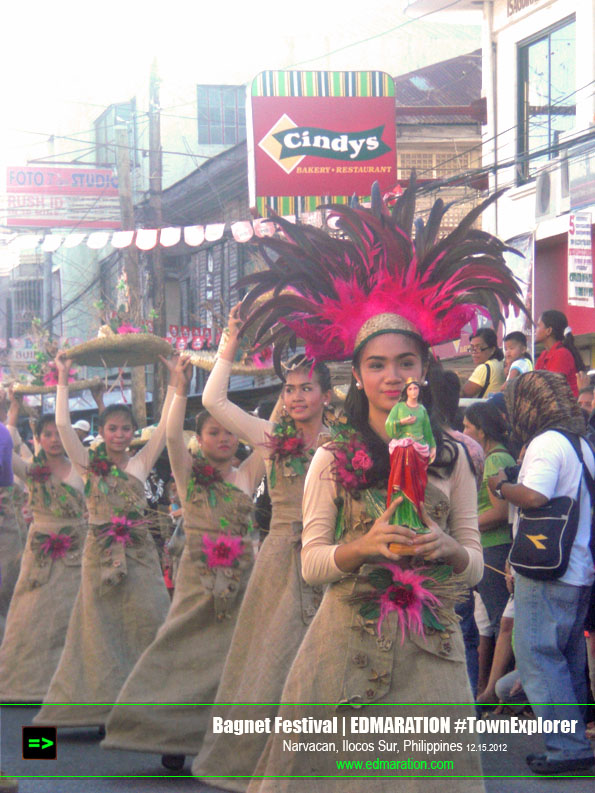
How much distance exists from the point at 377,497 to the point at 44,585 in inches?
213

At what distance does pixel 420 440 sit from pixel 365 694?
28.9 inches

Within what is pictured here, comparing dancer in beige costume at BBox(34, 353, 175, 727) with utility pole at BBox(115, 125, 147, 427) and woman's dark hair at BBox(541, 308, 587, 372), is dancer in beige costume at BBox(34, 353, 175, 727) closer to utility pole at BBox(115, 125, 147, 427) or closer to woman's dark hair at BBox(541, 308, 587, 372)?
woman's dark hair at BBox(541, 308, 587, 372)

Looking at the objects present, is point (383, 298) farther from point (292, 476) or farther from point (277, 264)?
point (292, 476)

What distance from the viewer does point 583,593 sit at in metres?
6.04

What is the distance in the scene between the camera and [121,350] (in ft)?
27.3

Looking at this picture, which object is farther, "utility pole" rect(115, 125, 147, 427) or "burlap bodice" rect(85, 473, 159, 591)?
"utility pole" rect(115, 125, 147, 427)

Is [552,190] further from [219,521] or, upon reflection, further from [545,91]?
[219,521]

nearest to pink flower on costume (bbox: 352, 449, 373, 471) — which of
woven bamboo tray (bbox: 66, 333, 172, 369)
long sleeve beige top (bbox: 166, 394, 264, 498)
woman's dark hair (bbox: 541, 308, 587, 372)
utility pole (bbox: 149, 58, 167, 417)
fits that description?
long sleeve beige top (bbox: 166, 394, 264, 498)

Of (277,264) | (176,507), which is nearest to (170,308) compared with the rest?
(176,507)

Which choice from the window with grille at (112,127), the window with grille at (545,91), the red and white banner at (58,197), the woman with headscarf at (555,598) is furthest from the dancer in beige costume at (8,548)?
the window with grille at (112,127)

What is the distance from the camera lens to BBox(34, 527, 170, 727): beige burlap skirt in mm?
7223

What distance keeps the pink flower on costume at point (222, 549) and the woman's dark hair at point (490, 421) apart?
1.78m

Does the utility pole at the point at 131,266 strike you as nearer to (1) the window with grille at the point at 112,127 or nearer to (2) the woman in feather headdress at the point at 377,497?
(1) the window with grille at the point at 112,127

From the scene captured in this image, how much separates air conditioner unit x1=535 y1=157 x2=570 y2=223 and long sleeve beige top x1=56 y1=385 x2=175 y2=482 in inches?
407
